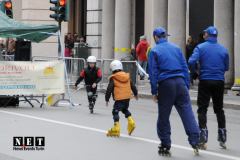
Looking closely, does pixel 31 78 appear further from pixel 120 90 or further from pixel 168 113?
pixel 168 113

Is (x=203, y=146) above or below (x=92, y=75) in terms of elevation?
below

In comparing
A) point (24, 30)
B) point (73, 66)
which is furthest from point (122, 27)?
point (24, 30)

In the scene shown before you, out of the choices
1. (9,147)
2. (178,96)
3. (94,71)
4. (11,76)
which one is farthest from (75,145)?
(11,76)

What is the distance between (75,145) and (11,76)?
804 centimetres

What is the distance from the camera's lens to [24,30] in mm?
20828

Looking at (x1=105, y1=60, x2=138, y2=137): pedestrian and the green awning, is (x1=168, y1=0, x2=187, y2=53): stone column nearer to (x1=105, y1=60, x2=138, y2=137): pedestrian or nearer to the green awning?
the green awning

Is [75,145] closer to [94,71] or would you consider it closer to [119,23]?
[94,71]

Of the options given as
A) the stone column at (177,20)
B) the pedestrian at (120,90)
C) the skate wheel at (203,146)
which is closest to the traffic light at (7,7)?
the stone column at (177,20)

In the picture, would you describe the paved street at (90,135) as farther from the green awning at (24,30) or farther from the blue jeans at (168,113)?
the green awning at (24,30)

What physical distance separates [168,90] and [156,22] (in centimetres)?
1965

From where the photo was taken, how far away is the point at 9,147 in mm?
12086

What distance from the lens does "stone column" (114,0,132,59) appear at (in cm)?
3209

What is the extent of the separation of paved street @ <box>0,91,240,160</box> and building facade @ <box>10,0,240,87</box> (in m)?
6.04

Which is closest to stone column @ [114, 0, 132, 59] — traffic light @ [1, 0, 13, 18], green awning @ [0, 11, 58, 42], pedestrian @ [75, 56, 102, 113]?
traffic light @ [1, 0, 13, 18]
